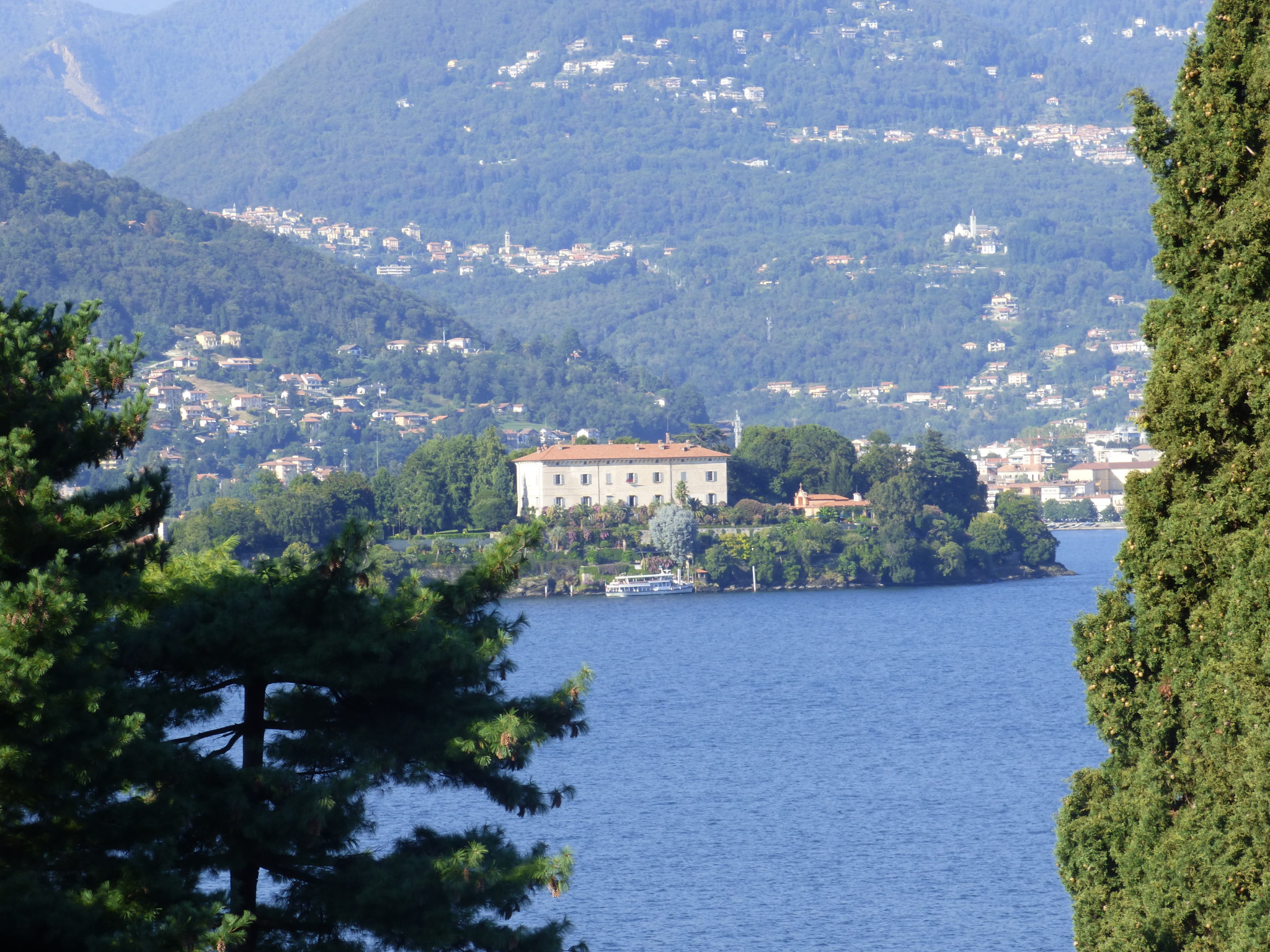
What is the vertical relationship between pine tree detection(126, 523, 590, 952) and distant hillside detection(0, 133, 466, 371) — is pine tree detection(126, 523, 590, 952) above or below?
below

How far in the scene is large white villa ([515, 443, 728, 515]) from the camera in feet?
268

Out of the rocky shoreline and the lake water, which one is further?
the rocky shoreline

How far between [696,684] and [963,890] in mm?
24496

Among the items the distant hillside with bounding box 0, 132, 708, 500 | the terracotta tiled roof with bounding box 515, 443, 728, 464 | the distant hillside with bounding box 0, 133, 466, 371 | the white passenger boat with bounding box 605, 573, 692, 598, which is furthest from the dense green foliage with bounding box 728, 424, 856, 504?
the distant hillside with bounding box 0, 133, 466, 371

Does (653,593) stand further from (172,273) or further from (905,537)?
(172,273)

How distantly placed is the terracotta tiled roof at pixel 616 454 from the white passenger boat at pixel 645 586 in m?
8.03

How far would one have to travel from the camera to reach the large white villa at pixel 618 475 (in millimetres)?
81750

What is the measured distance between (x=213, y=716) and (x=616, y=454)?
7325 cm

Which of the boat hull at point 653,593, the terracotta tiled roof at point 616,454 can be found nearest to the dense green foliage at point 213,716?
the boat hull at point 653,593

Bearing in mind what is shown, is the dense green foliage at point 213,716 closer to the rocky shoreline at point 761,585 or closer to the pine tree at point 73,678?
the pine tree at point 73,678

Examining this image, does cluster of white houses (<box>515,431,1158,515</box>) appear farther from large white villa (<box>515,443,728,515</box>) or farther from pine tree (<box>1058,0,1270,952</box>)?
pine tree (<box>1058,0,1270,952</box>)

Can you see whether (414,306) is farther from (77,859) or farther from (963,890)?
(77,859)

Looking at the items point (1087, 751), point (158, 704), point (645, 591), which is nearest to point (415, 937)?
point (158, 704)

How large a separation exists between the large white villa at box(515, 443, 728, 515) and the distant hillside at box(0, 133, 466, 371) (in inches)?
3100
